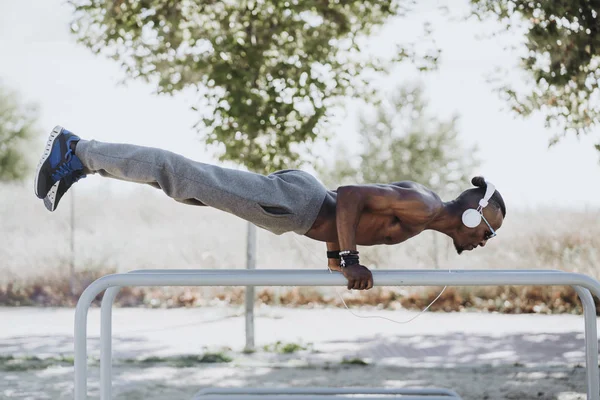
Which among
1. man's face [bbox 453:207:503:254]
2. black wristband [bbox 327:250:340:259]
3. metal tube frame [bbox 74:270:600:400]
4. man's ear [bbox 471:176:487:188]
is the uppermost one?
man's ear [bbox 471:176:487:188]

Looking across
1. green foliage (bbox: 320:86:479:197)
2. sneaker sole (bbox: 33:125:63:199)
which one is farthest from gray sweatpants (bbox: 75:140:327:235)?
green foliage (bbox: 320:86:479:197)

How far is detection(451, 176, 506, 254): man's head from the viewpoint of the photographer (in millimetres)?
3043

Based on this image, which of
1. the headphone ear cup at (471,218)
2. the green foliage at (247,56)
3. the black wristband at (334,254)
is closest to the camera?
the headphone ear cup at (471,218)

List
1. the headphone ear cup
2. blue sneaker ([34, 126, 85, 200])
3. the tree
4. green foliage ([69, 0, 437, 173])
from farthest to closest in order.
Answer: the tree → green foliage ([69, 0, 437, 173]) → blue sneaker ([34, 126, 85, 200]) → the headphone ear cup

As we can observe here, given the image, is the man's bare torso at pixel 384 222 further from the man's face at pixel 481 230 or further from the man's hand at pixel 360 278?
the man's hand at pixel 360 278

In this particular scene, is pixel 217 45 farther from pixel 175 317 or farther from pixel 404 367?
pixel 175 317

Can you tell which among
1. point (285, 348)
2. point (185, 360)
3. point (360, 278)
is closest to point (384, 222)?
point (360, 278)

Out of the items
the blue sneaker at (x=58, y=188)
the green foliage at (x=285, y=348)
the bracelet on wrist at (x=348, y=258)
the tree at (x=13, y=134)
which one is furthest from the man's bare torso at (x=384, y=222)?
the tree at (x=13, y=134)

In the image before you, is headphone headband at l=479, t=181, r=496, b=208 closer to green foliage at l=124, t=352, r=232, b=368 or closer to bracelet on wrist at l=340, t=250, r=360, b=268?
bracelet on wrist at l=340, t=250, r=360, b=268

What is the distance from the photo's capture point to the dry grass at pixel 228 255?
8539mm

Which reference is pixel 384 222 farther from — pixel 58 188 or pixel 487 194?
pixel 58 188

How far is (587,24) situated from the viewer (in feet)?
15.9

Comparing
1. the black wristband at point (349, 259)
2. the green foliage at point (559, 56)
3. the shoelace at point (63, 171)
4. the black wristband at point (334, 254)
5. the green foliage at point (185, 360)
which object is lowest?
the green foliage at point (185, 360)

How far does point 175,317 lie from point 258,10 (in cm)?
379
